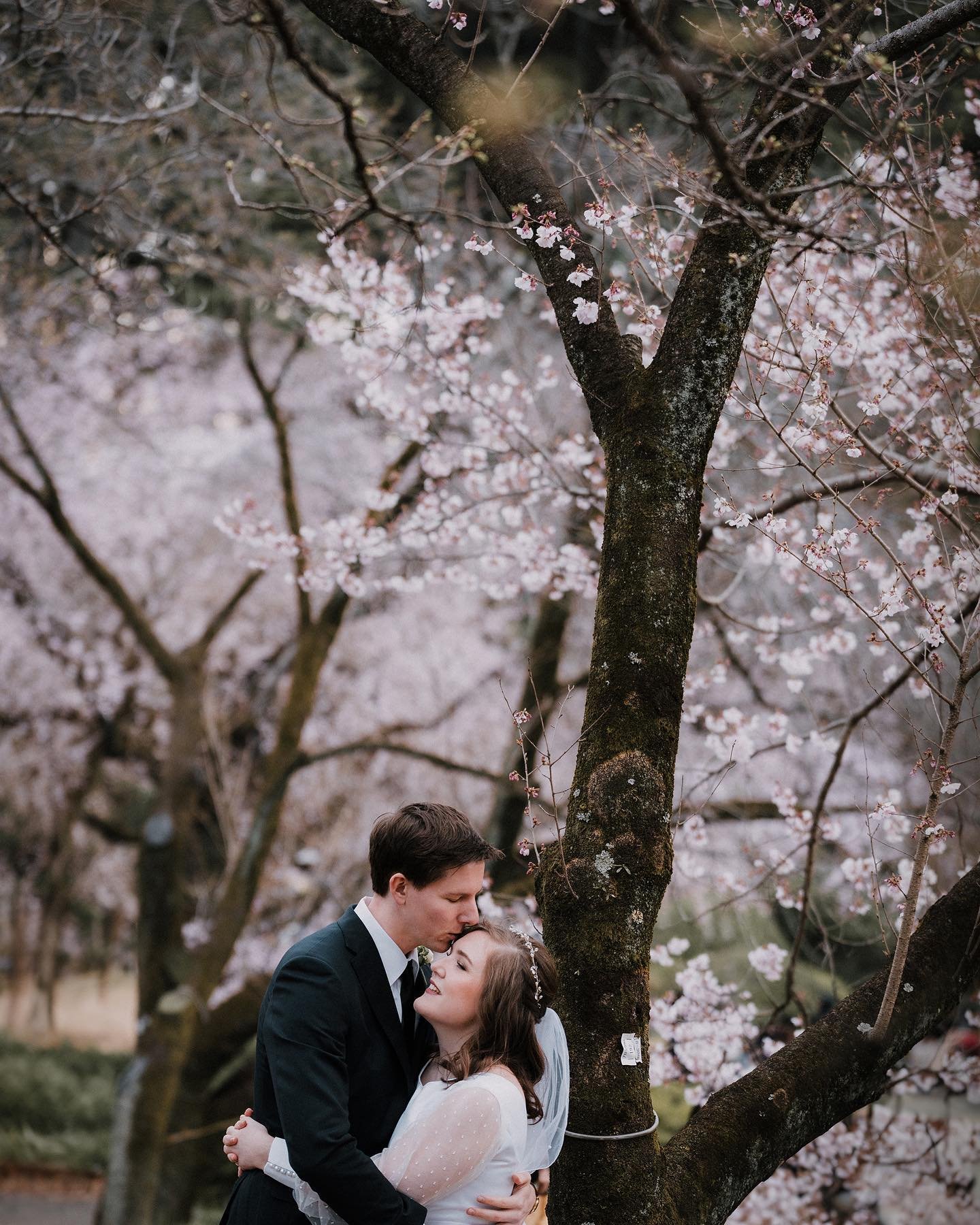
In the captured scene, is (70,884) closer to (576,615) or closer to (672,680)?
(576,615)

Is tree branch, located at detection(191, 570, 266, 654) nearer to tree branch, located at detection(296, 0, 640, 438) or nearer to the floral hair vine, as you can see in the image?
tree branch, located at detection(296, 0, 640, 438)

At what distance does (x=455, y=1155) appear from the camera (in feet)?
6.79

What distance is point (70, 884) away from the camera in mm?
15938

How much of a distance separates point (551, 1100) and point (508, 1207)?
0.70ft

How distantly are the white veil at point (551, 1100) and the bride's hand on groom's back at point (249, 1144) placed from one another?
0.53 m

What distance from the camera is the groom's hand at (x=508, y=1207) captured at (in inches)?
82.6

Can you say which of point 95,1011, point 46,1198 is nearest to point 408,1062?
point 46,1198

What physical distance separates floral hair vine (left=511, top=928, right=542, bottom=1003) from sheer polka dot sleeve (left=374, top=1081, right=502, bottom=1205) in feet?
0.70

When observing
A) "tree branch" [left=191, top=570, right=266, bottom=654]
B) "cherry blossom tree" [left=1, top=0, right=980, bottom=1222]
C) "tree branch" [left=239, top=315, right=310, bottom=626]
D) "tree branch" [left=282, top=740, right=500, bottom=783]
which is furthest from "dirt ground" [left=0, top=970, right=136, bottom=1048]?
"tree branch" [left=239, top=315, right=310, bottom=626]

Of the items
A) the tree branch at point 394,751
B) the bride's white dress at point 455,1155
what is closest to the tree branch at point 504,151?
the bride's white dress at point 455,1155

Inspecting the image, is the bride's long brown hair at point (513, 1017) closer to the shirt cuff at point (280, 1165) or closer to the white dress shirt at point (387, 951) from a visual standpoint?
the white dress shirt at point (387, 951)

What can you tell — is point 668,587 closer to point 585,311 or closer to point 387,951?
point 585,311

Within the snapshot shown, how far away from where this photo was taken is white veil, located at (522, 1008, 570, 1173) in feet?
6.95

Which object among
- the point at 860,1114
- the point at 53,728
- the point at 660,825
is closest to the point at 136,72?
the point at 660,825
